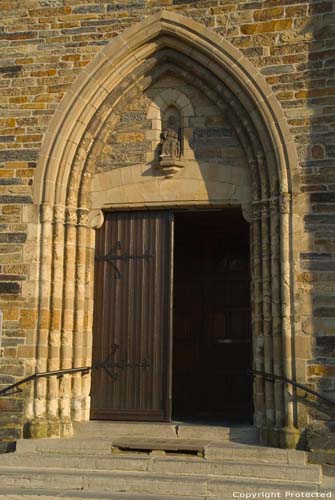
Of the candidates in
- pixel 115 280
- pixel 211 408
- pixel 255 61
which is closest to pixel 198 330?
pixel 211 408

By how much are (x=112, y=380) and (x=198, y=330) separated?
2.22m

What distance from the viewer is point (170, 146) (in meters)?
7.10

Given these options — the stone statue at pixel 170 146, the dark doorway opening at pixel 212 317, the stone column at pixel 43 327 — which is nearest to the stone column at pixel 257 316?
the stone statue at pixel 170 146

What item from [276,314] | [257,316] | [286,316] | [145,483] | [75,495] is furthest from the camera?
[257,316]

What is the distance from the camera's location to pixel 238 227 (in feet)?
29.4

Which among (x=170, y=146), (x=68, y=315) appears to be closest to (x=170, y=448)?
(x=68, y=315)

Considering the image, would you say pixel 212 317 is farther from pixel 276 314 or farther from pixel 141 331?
pixel 276 314

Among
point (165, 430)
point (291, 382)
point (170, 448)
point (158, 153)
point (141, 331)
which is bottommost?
point (170, 448)

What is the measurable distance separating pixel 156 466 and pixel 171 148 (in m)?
3.37

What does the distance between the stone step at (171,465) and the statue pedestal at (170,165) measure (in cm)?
303

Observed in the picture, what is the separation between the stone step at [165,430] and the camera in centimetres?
639

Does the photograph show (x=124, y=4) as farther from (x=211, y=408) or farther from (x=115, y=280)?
(x=211, y=408)

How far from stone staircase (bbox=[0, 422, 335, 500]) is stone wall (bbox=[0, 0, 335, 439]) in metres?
0.61

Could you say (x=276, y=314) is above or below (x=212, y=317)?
below
